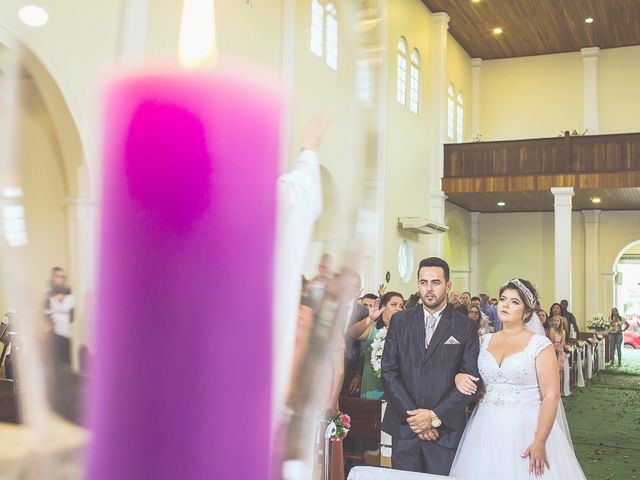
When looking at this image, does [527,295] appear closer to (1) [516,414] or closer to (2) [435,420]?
(1) [516,414]

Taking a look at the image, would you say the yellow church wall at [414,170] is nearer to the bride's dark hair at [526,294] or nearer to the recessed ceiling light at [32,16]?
the bride's dark hair at [526,294]

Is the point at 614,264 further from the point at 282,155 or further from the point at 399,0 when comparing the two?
the point at 282,155

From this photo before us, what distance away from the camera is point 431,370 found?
180 inches

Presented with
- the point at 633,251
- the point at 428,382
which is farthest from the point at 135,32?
the point at 633,251

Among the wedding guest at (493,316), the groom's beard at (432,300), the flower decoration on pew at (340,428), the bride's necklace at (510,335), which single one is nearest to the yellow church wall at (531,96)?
the wedding guest at (493,316)

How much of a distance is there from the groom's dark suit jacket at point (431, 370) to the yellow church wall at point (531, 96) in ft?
65.2

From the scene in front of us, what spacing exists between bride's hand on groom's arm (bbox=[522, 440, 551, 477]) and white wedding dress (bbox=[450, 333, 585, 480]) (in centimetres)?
7

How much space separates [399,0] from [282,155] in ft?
56.9

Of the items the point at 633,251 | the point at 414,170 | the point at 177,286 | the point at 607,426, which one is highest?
the point at 414,170

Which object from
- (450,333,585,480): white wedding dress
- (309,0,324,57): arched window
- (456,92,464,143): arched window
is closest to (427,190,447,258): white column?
(456,92,464,143): arched window

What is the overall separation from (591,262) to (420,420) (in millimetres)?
20410

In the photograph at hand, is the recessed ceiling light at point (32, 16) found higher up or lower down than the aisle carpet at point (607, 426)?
higher up

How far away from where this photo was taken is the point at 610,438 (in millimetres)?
9172

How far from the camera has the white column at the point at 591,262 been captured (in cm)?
2292
